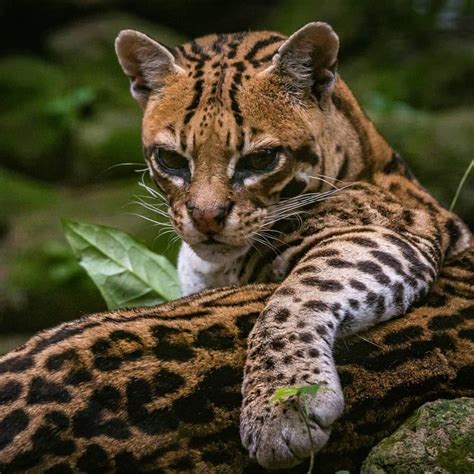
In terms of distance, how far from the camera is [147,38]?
214 inches

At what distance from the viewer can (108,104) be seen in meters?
12.8

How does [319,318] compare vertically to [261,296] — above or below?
above

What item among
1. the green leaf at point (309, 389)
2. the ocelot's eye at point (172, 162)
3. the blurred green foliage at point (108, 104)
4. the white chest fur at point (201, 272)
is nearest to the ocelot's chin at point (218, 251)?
the white chest fur at point (201, 272)

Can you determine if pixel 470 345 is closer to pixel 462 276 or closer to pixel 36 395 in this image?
pixel 462 276

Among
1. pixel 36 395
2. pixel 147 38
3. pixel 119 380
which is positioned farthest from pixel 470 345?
pixel 147 38

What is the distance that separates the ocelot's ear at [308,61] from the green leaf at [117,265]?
5.55ft

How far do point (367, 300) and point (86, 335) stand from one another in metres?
1.24

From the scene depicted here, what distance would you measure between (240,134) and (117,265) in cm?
165

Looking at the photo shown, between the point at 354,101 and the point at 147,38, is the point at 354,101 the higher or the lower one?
the lower one

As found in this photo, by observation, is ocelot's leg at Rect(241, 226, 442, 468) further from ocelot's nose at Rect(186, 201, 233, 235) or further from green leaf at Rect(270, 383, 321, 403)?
ocelot's nose at Rect(186, 201, 233, 235)

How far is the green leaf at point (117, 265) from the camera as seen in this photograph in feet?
20.4

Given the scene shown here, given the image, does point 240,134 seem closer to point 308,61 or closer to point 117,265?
point 308,61

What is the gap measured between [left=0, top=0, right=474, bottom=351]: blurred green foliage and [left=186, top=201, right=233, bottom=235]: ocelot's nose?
500cm

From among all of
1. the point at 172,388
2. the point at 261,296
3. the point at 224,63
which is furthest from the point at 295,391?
the point at 224,63
